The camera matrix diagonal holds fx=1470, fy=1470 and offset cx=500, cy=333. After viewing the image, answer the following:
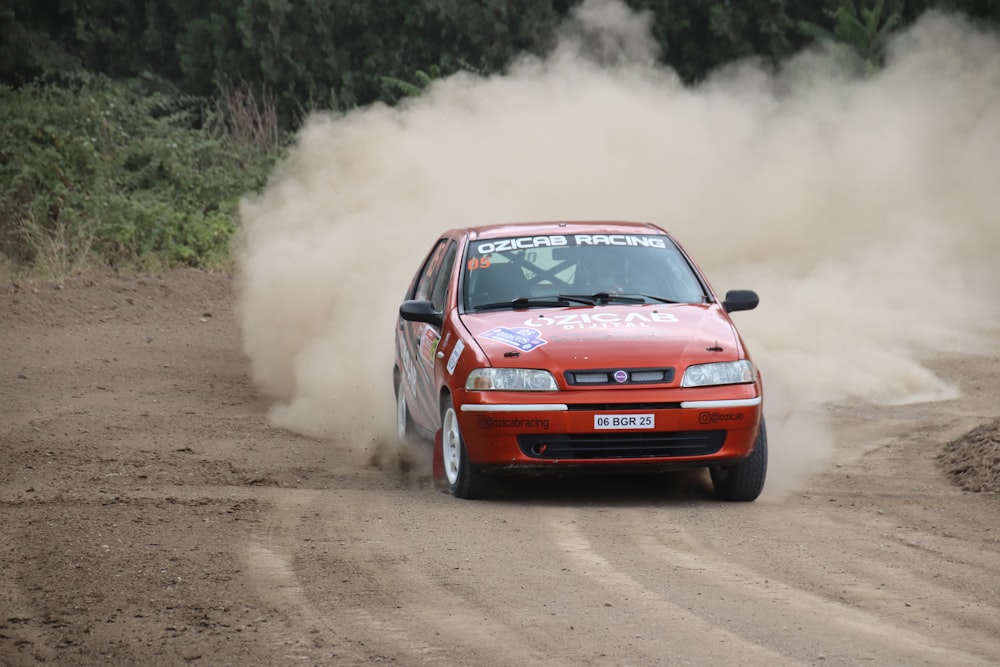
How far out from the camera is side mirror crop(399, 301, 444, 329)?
8.94 m

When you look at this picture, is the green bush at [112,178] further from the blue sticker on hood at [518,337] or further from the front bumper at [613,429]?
the front bumper at [613,429]

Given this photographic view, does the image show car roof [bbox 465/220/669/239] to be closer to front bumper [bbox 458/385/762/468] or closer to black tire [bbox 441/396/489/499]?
black tire [bbox 441/396/489/499]

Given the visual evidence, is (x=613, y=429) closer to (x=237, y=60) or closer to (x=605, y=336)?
(x=605, y=336)

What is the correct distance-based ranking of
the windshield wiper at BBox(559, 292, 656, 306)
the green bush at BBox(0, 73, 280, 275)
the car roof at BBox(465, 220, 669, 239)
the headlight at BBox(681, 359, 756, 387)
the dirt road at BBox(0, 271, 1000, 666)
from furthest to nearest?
the green bush at BBox(0, 73, 280, 275)
the car roof at BBox(465, 220, 669, 239)
the windshield wiper at BBox(559, 292, 656, 306)
the headlight at BBox(681, 359, 756, 387)
the dirt road at BBox(0, 271, 1000, 666)

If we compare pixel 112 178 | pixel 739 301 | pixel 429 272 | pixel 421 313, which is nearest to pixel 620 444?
pixel 739 301

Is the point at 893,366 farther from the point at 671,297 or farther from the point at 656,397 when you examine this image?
the point at 656,397

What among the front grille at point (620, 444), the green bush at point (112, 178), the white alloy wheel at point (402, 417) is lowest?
the green bush at point (112, 178)

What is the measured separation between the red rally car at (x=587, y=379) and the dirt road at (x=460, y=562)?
286 millimetres

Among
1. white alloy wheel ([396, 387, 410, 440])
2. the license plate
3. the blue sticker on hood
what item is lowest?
white alloy wheel ([396, 387, 410, 440])

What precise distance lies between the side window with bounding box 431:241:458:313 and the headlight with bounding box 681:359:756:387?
1.92 metres

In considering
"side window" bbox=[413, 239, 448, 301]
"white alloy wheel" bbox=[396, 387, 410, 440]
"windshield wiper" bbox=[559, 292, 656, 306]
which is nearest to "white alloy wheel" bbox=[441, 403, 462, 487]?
"windshield wiper" bbox=[559, 292, 656, 306]

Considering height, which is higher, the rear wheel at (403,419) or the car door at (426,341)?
the car door at (426,341)

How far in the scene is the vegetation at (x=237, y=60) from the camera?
23.9 m

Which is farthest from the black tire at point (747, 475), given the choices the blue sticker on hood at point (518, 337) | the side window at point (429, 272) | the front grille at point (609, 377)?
the side window at point (429, 272)
